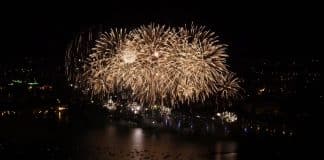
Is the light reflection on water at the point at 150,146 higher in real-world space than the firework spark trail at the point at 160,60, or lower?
lower

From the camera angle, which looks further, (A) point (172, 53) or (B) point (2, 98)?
(B) point (2, 98)

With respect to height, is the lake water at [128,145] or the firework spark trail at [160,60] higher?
the firework spark trail at [160,60]

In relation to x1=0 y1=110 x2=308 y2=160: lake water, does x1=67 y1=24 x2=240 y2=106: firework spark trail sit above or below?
above

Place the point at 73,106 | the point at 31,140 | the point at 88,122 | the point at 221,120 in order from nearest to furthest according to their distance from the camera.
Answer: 1. the point at 31,140
2. the point at 221,120
3. the point at 88,122
4. the point at 73,106

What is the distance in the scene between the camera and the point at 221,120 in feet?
70.3

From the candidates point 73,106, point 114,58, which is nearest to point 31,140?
point 114,58

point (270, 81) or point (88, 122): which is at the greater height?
point (270, 81)

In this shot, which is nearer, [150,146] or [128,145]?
[150,146]

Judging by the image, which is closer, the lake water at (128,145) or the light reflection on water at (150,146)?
the lake water at (128,145)

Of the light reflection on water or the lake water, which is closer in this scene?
the lake water

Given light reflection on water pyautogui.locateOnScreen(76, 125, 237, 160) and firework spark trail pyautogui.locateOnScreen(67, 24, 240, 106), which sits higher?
firework spark trail pyautogui.locateOnScreen(67, 24, 240, 106)

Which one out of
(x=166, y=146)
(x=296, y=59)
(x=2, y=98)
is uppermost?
(x=296, y=59)

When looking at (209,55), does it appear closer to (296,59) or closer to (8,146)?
(8,146)

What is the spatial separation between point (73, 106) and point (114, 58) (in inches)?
745
